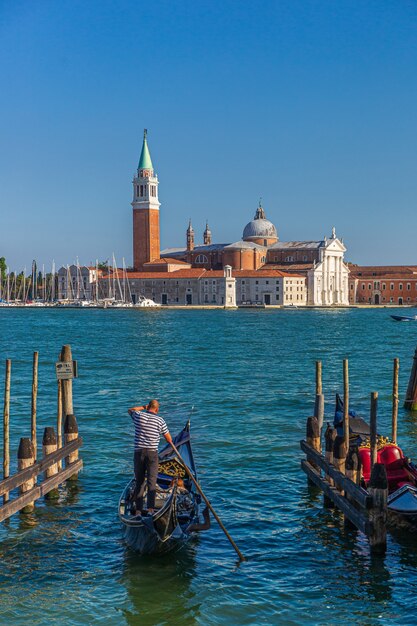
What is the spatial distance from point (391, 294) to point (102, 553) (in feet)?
350

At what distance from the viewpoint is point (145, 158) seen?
355ft

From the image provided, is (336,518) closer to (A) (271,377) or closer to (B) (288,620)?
(B) (288,620)

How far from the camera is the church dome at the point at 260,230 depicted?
115 meters

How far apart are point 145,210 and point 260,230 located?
1719 cm

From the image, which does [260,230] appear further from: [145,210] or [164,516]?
[164,516]

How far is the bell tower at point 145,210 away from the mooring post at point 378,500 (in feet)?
330

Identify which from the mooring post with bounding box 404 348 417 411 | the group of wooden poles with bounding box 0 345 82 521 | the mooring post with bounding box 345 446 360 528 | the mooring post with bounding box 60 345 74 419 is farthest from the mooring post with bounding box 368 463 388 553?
the mooring post with bounding box 404 348 417 411

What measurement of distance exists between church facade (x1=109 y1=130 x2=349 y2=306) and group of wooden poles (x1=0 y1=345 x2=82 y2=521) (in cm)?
9170

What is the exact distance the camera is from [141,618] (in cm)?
702

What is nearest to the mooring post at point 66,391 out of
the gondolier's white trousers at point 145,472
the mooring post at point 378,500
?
the gondolier's white trousers at point 145,472

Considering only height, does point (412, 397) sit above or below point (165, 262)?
below

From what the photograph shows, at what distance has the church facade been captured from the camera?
105 metres

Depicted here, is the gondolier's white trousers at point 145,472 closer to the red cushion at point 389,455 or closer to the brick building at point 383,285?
the red cushion at point 389,455

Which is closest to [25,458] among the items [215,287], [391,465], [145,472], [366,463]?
[145,472]
